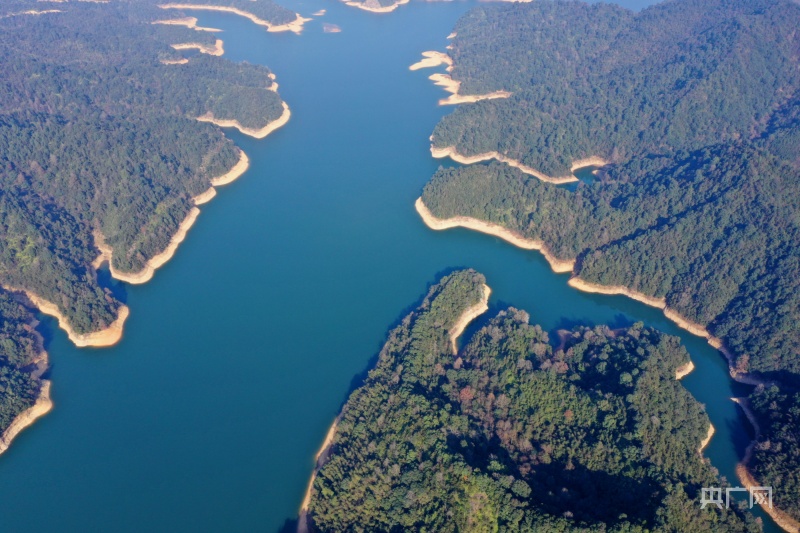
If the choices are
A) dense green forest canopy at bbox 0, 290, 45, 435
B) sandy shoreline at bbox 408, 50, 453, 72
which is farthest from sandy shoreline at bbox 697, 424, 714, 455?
sandy shoreline at bbox 408, 50, 453, 72

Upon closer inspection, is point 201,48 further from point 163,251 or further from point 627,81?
point 627,81

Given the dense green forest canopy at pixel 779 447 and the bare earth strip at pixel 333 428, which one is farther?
the bare earth strip at pixel 333 428

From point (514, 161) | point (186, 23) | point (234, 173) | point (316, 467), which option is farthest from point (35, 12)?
point (316, 467)

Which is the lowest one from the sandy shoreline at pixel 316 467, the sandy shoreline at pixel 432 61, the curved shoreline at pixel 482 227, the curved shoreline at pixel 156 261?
the curved shoreline at pixel 156 261

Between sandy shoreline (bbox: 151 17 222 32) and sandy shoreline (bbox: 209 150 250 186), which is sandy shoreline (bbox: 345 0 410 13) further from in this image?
sandy shoreline (bbox: 209 150 250 186)

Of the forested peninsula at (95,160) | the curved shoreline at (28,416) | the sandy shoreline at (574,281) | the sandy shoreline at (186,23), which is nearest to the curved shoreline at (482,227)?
the sandy shoreline at (574,281)

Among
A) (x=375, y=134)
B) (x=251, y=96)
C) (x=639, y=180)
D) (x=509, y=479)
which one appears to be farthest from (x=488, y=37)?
(x=509, y=479)

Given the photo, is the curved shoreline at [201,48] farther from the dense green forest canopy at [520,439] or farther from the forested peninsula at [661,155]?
the dense green forest canopy at [520,439]
